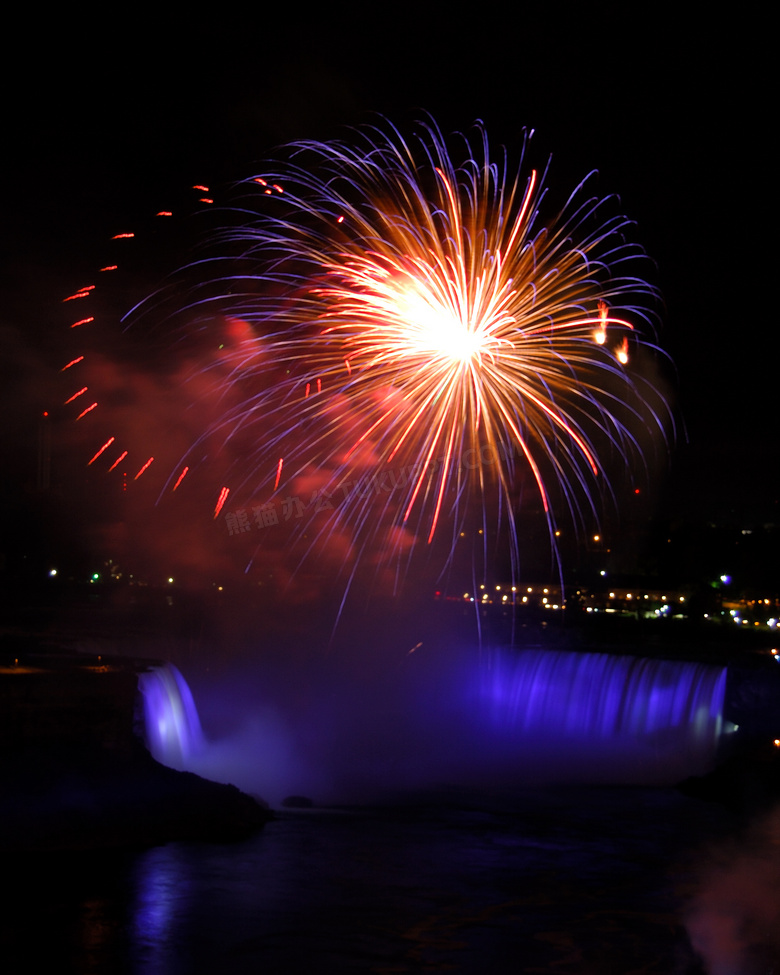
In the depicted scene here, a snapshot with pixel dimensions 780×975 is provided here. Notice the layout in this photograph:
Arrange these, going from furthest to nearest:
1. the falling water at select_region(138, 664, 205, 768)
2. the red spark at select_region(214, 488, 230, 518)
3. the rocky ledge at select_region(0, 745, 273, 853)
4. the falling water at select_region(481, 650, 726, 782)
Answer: the red spark at select_region(214, 488, 230, 518) < the falling water at select_region(481, 650, 726, 782) < the falling water at select_region(138, 664, 205, 768) < the rocky ledge at select_region(0, 745, 273, 853)

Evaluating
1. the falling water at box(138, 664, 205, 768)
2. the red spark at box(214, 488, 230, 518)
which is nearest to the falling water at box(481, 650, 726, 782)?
the falling water at box(138, 664, 205, 768)

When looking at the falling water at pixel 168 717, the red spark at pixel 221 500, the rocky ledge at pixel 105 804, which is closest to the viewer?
the rocky ledge at pixel 105 804

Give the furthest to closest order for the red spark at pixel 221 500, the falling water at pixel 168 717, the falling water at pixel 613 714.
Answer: the red spark at pixel 221 500
the falling water at pixel 613 714
the falling water at pixel 168 717

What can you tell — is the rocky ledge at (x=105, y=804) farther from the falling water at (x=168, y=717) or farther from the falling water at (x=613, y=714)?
the falling water at (x=613, y=714)

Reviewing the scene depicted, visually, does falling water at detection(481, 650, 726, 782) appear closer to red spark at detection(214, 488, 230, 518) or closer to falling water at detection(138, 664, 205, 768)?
falling water at detection(138, 664, 205, 768)

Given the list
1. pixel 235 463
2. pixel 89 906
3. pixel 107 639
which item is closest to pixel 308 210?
pixel 89 906

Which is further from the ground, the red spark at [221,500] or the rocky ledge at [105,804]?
the red spark at [221,500]

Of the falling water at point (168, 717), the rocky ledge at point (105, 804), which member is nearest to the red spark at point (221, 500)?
the falling water at point (168, 717)

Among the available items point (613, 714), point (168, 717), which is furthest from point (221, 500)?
point (168, 717)

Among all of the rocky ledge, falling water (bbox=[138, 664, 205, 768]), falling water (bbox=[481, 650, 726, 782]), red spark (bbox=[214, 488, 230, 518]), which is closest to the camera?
the rocky ledge

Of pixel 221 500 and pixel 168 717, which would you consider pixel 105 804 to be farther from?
pixel 221 500
